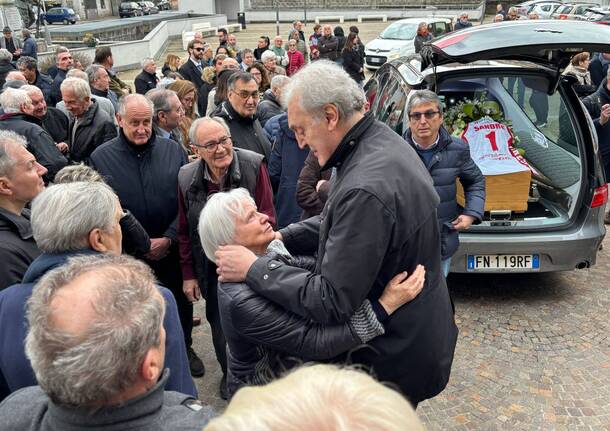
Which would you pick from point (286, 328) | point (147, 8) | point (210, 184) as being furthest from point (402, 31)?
point (147, 8)

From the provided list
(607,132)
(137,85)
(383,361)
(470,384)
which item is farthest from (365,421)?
(137,85)

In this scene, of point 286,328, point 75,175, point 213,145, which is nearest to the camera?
point 286,328

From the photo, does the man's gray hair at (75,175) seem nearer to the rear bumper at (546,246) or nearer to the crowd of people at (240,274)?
the crowd of people at (240,274)

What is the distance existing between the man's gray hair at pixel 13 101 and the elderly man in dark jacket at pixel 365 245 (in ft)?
11.2

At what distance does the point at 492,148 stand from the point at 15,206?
13.0 ft

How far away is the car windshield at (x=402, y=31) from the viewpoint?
19.1 metres

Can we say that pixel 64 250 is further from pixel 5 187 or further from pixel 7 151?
pixel 7 151

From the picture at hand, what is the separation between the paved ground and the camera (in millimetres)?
3377

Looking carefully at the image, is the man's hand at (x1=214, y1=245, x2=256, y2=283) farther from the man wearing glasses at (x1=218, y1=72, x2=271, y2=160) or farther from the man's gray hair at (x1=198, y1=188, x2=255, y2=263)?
the man wearing glasses at (x1=218, y1=72, x2=271, y2=160)

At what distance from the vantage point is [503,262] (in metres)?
4.45

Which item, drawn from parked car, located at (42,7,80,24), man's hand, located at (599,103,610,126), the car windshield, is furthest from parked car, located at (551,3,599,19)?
parked car, located at (42,7,80,24)

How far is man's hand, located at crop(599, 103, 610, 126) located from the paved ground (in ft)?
6.07

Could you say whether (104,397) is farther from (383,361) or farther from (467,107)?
(467,107)

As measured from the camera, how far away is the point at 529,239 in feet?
14.4
